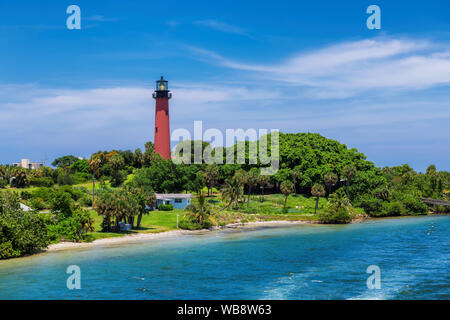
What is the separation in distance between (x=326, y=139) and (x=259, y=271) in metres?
85.4

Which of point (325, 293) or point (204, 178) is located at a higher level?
point (204, 178)

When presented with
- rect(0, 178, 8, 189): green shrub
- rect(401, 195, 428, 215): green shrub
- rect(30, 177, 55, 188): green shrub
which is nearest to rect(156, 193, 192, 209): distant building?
rect(30, 177, 55, 188): green shrub

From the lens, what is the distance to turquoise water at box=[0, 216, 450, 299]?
37.4 meters

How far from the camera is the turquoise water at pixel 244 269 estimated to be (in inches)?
1471

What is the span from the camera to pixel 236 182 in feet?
311

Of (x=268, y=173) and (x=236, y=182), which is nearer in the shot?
(x=236, y=182)

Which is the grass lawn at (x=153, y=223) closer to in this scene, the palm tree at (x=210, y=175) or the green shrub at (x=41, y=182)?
the palm tree at (x=210, y=175)

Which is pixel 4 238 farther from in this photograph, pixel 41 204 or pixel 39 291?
pixel 41 204

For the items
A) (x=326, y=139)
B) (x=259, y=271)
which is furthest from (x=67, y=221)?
(x=326, y=139)

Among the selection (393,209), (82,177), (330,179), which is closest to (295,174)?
(330,179)

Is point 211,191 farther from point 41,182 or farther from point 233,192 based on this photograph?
point 41,182

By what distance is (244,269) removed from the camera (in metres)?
47.1

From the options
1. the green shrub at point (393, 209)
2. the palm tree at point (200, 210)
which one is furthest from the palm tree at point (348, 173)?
the palm tree at point (200, 210)

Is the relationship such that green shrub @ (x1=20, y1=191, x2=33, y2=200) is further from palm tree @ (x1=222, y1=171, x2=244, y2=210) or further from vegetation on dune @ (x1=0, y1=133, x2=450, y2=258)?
palm tree @ (x1=222, y1=171, x2=244, y2=210)
